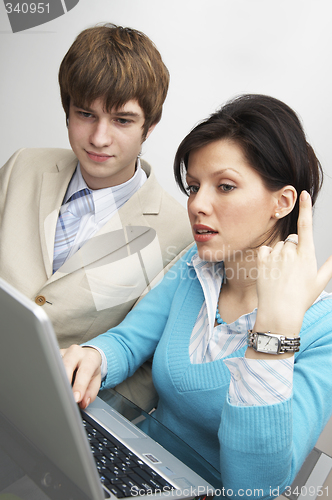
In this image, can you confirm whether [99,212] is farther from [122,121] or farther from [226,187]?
[226,187]

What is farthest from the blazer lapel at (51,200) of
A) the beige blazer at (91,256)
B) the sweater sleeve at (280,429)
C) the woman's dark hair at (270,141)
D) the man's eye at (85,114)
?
the sweater sleeve at (280,429)

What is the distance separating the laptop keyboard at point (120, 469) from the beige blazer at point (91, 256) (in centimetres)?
62

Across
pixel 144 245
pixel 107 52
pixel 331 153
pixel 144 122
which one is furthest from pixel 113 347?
pixel 331 153

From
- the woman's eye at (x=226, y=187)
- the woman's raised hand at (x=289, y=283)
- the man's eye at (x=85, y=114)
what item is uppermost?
the man's eye at (x=85, y=114)

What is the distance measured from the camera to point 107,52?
56.8 inches

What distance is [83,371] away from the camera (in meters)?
1.00

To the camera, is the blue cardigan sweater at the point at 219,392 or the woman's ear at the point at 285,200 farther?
the woman's ear at the point at 285,200

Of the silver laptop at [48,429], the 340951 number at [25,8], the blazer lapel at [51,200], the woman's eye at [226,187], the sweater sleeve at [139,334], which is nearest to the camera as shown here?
the silver laptop at [48,429]

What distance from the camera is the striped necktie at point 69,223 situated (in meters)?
1.57

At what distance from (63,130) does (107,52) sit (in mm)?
877

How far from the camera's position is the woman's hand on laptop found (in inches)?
37.5

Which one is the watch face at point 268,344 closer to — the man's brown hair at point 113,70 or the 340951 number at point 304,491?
the 340951 number at point 304,491

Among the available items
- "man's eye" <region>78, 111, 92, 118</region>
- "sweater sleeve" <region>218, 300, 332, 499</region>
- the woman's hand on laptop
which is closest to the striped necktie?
"man's eye" <region>78, 111, 92, 118</region>

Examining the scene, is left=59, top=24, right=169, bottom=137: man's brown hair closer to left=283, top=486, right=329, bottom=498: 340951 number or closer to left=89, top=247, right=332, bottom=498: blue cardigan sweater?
left=89, top=247, right=332, bottom=498: blue cardigan sweater
